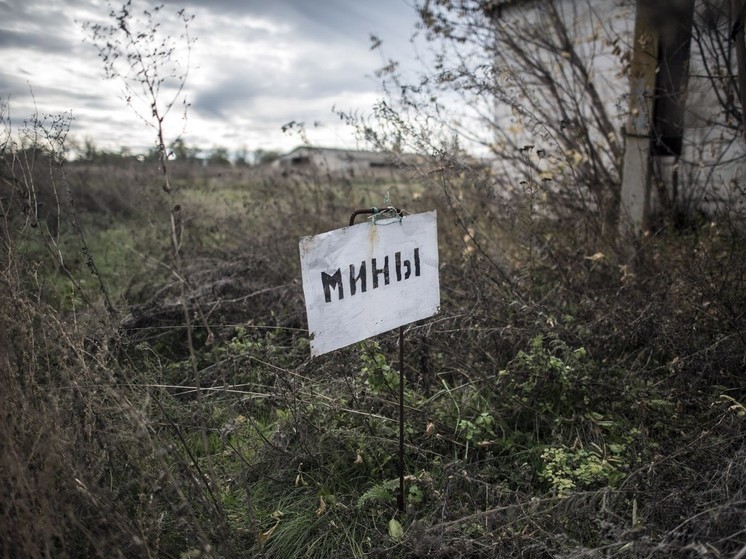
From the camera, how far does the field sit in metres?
1.88

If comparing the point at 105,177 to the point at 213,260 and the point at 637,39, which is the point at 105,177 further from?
the point at 637,39

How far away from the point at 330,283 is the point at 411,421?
3.85 ft

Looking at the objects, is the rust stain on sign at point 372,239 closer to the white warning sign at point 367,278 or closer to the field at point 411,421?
the white warning sign at point 367,278

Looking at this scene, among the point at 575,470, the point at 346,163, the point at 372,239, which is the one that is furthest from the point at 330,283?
the point at 346,163

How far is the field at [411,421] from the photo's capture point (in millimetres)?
1881

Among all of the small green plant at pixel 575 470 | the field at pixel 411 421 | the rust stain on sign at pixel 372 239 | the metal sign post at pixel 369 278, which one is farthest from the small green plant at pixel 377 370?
the small green plant at pixel 575 470

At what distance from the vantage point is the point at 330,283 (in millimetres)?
1930

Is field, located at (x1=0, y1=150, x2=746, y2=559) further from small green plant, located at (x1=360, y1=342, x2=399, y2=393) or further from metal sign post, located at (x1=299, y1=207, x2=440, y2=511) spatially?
metal sign post, located at (x1=299, y1=207, x2=440, y2=511)

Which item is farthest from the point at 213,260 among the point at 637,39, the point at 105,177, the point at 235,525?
the point at 105,177

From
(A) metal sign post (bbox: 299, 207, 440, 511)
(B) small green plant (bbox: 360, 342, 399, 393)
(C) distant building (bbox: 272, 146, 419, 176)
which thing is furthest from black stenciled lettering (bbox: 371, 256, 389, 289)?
(C) distant building (bbox: 272, 146, 419, 176)

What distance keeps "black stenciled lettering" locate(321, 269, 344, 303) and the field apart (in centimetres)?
50

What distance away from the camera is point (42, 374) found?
2980mm

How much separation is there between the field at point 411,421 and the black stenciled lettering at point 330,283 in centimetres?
50

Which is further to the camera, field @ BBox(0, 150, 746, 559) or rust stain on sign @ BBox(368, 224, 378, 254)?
rust stain on sign @ BBox(368, 224, 378, 254)
